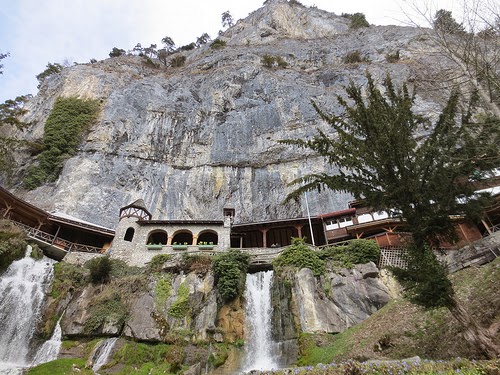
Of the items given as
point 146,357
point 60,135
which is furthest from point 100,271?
point 60,135

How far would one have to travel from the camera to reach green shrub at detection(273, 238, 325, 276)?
21.2m

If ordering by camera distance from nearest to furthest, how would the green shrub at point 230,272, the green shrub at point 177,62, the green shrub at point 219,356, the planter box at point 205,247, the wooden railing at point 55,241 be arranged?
the green shrub at point 219,356
the green shrub at point 230,272
the wooden railing at point 55,241
the planter box at point 205,247
the green shrub at point 177,62

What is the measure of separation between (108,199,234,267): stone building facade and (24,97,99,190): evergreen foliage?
1302 centimetres

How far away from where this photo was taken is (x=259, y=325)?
19.3 meters

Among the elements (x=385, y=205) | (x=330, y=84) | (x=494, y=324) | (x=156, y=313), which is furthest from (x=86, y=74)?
(x=494, y=324)

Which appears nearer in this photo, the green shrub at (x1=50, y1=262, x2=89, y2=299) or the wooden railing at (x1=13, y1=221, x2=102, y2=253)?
the green shrub at (x1=50, y1=262, x2=89, y2=299)

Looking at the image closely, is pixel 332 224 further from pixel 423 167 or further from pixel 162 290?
pixel 423 167

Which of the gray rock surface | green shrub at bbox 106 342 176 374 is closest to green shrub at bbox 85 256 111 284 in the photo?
green shrub at bbox 106 342 176 374

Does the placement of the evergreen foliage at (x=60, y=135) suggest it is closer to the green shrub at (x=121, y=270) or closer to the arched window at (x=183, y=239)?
the arched window at (x=183, y=239)

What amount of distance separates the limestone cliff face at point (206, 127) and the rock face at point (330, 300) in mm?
12463

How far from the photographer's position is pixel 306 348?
16.1 metres

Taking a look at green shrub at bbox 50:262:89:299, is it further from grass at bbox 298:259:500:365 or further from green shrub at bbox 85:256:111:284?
grass at bbox 298:259:500:365

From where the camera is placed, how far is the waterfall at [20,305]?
16.7m

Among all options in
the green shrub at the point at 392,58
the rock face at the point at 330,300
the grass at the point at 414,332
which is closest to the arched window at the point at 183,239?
the rock face at the point at 330,300
